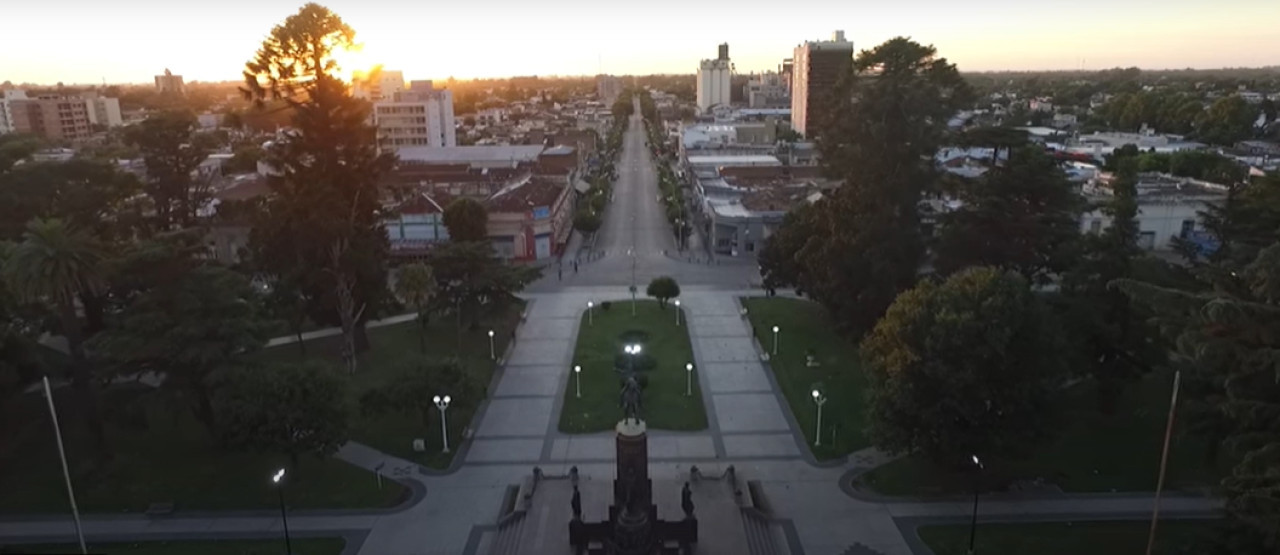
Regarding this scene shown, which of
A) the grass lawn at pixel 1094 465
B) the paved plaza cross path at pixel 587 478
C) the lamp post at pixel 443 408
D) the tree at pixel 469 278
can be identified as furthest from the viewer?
the tree at pixel 469 278

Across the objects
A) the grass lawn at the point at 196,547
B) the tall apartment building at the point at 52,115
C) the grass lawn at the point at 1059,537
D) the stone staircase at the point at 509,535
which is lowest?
the stone staircase at the point at 509,535

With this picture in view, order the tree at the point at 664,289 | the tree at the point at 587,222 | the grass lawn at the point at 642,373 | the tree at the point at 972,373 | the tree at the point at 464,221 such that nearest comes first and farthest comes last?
the tree at the point at 972,373
the grass lawn at the point at 642,373
the tree at the point at 664,289
the tree at the point at 464,221
the tree at the point at 587,222

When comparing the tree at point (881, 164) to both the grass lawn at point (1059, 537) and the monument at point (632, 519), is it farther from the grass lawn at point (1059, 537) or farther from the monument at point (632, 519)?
the monument at point (632, 519)

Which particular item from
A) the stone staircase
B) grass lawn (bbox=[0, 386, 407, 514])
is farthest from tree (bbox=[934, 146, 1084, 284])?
grass lawn (bbox=[0, 386, 407, 514])

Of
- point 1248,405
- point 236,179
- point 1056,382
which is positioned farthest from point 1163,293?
point 236,179

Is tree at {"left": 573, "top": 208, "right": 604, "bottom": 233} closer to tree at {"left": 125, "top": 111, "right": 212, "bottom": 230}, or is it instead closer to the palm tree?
tree at {"left": 125, "top": 111, "right": 212, "bottom": 230}

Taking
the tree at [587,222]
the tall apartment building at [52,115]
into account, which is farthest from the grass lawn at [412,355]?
the tall apartment building at [52,115]
